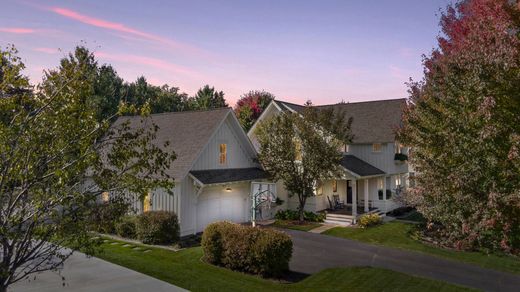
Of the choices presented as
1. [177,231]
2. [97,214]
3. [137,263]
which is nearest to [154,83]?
[177,231]

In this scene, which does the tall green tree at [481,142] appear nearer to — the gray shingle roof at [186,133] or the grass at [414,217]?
the gray shingle roof at [186,133]

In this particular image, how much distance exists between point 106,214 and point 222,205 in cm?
1791

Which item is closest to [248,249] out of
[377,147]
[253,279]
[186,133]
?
[253,279]

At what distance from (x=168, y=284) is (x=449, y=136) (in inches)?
350

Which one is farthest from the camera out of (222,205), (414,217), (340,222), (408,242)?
(414,217)

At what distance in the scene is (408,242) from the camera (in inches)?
791

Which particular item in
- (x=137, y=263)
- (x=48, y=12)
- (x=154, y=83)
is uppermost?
(x=154, y=83)

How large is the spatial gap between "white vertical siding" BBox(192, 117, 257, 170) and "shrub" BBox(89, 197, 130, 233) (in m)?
15.6

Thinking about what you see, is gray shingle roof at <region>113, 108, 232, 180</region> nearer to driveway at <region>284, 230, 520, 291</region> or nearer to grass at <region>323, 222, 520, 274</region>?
driveway at <region>284, 230, 520, 291</region>

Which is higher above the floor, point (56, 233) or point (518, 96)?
point (518, 96)

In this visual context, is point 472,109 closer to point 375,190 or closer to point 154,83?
point 375,190

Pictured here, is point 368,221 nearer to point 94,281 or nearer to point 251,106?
point 94,281

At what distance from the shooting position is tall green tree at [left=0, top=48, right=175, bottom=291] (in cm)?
581

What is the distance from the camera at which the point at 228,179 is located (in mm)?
23156
